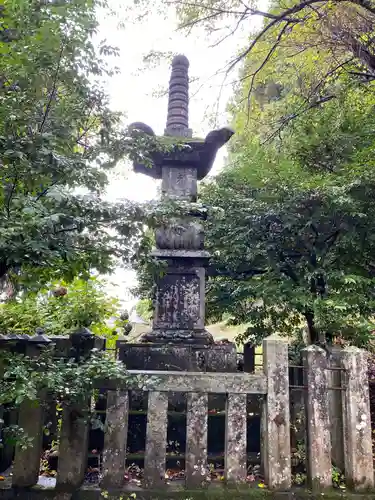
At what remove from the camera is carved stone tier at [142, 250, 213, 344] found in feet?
13.4

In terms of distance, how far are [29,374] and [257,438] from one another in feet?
7.39

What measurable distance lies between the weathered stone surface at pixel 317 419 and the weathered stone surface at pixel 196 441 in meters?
0.78

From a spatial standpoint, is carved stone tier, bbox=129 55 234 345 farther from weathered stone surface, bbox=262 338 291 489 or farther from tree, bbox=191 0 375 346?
weathered stone surface, bbox=262 338 291 489

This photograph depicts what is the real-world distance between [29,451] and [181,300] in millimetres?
2172

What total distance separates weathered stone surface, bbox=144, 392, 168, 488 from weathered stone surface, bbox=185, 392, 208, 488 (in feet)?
0.60

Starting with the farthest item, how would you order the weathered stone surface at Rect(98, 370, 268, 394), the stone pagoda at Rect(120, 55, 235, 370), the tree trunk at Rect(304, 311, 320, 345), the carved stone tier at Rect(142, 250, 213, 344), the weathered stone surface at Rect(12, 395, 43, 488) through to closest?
the tree trunk at Rect(304, 311, 320, 345) < the carved stone tier at Rect(142, 250, 213, 344) < the stone pagoda at Rect(120, 55, 235, 370) < the weathered stone surface at Rect(98, 370, 268, 394) < the weathered stone surface at Rect(12, 395, 43, 488)

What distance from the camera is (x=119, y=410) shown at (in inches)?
106

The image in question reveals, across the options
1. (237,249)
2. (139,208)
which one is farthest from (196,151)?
(139,208)

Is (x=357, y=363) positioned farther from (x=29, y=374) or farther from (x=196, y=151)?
(x=196, y=151)

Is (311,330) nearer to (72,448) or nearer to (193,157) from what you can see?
(193,157)

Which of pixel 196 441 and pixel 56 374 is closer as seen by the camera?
pixel 56 374

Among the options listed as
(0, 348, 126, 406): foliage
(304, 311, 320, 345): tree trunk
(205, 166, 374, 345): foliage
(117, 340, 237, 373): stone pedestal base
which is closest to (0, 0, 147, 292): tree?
(0, 348, 126, 406): foliage

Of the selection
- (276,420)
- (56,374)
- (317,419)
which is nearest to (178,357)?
(276,420)

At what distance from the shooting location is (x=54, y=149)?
224 centimetres
